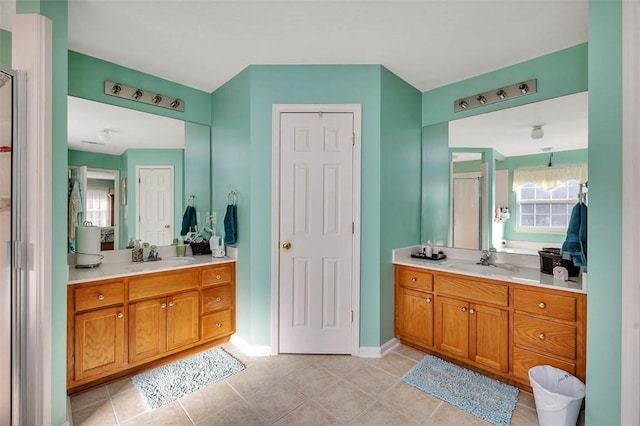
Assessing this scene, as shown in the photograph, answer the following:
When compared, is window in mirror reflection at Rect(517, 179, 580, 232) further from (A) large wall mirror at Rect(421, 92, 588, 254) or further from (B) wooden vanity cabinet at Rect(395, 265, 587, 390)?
(B) wooden vanity cabinet at Rect(395, 265, 587, 390)

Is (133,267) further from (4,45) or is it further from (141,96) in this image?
(4,45)

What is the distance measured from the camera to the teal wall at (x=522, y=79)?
207 centimetres

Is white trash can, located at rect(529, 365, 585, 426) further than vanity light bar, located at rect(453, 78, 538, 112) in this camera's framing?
No

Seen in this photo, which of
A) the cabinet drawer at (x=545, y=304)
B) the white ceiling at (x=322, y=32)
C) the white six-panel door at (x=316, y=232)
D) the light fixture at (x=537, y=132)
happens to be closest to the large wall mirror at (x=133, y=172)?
the white ceiling at (x=322, y=32)

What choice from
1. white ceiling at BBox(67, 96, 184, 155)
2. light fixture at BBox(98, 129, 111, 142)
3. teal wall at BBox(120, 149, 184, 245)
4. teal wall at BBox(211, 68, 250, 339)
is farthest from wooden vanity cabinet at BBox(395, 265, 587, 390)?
light fixture at BBox(98, 129, 111, 142)

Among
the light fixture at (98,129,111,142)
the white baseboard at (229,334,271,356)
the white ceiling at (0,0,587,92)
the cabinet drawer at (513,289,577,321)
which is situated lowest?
the white baseboard at (229,334,271,356)

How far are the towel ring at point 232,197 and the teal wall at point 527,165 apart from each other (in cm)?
239

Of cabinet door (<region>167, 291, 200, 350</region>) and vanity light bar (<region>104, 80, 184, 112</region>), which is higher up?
vanity light bar (<region>104, 80, 184, 112</region>)

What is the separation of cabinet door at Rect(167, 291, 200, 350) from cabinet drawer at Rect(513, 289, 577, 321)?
2476 millimetres

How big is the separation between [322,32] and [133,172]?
6.53 feet

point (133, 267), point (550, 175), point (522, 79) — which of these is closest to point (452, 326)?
point (550, 175)

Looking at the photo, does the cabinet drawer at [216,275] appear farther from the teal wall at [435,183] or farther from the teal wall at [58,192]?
the teal wall at [435,183]

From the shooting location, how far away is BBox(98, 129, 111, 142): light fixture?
2336mm

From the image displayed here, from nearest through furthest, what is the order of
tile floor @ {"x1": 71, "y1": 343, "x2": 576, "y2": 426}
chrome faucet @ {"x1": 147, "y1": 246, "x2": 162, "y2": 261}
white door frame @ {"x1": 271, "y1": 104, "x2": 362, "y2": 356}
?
tile floor @ {"x1": 71, "y1": 343, "x2": 576, "y2": 426}
white door frame @ {"x1": 271, "y1": 104, "x2": 362, "y2": 356}
chrome faucet @ {"x1": 147, "y1": 246, "x2": 162, "y2": 261}
